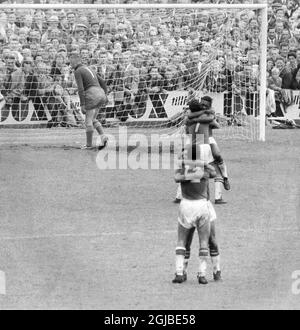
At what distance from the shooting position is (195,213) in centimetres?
1240

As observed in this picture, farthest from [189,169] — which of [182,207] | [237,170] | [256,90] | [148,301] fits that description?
[256,90]

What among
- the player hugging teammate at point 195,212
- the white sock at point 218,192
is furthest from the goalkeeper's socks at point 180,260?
the white sock at point 218,192

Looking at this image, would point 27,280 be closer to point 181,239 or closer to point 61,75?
point 181,239

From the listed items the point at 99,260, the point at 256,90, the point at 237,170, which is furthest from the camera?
the point at 256,90

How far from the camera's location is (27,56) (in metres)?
26.0

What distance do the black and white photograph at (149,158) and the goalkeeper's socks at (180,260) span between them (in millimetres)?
41

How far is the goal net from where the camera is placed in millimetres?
25844

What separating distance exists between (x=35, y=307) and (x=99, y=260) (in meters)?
2.41

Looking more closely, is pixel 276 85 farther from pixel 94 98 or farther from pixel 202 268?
pixel 202 268

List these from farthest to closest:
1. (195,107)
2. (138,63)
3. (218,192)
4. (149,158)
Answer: (138,63) < (149,158) < (218,192) < (195,107)

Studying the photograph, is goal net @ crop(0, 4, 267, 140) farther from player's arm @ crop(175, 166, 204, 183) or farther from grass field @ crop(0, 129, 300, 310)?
player's arm @ crop(175, 166, 204, 183)

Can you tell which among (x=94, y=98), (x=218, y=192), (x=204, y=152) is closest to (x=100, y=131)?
(x=94, y=98)

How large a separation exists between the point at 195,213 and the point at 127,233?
3.40 m

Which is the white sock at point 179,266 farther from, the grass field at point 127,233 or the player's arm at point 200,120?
the player's arm at point 200,120
